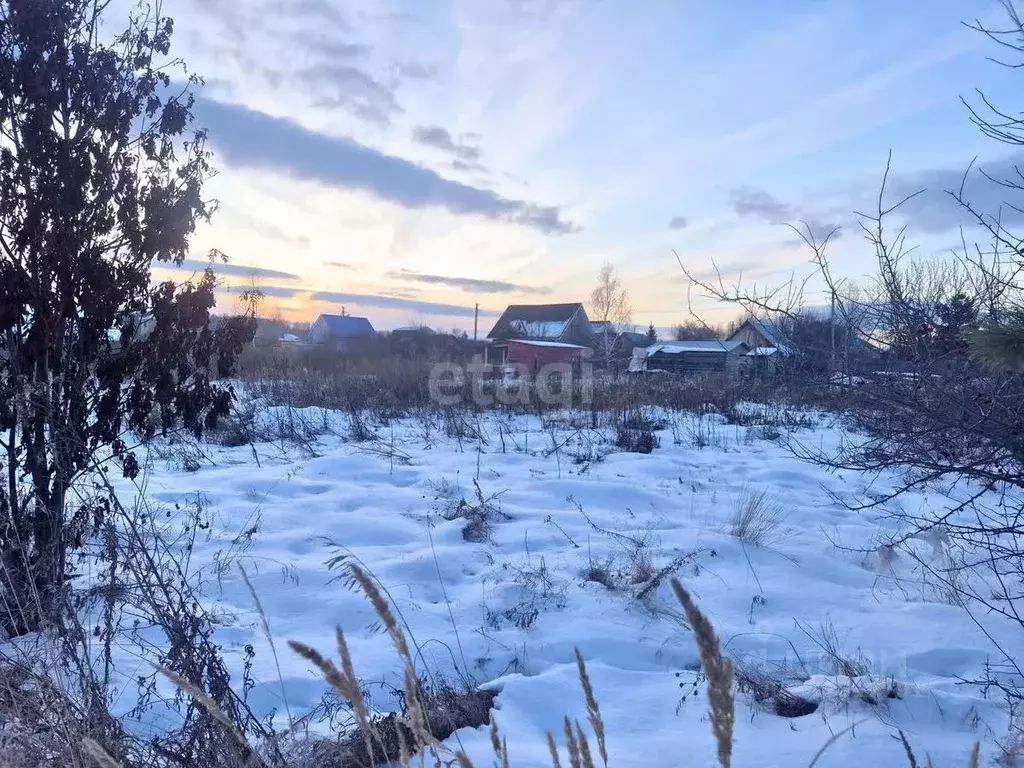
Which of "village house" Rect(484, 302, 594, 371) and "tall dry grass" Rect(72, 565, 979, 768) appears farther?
"village house" Rect(484, 302, 594, 371)

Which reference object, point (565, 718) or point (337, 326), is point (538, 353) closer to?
point (337, 326)

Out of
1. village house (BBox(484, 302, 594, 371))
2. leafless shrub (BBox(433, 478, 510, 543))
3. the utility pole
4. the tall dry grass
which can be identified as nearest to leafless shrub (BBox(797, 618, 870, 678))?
the utility pole

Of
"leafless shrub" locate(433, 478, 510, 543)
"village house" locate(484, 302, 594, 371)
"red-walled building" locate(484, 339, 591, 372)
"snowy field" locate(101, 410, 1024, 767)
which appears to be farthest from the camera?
"village house" locate(484, 302, 594, 371)

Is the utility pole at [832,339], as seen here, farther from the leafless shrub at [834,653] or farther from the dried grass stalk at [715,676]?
the dried grass stalk at [715,676]

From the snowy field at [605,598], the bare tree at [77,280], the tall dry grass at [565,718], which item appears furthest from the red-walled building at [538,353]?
the tall dry grass at [565,718]

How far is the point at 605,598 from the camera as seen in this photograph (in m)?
3.77

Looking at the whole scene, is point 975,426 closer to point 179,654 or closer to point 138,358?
point 179,654

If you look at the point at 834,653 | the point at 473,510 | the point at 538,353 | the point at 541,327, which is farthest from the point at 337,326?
the point at 834,653

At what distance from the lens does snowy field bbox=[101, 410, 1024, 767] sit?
2537mm

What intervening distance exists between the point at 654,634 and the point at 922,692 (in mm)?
1189

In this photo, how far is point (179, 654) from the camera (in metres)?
2.06

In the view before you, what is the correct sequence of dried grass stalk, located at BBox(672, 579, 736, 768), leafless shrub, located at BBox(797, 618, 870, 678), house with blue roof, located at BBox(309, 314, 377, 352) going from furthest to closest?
house with blue roof, located at BBox(309, 314, 377, 352) < leafless shrub, located at BBox(797, 618, 870, 678) < dried grass stalk, located at BBox(672, 579, 736, 768)

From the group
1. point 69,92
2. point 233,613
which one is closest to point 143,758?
point 233,613

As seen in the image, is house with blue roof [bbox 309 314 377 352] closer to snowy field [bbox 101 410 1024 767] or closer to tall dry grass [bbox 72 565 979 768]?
snowy field [bbox 101 410 1024 767]
